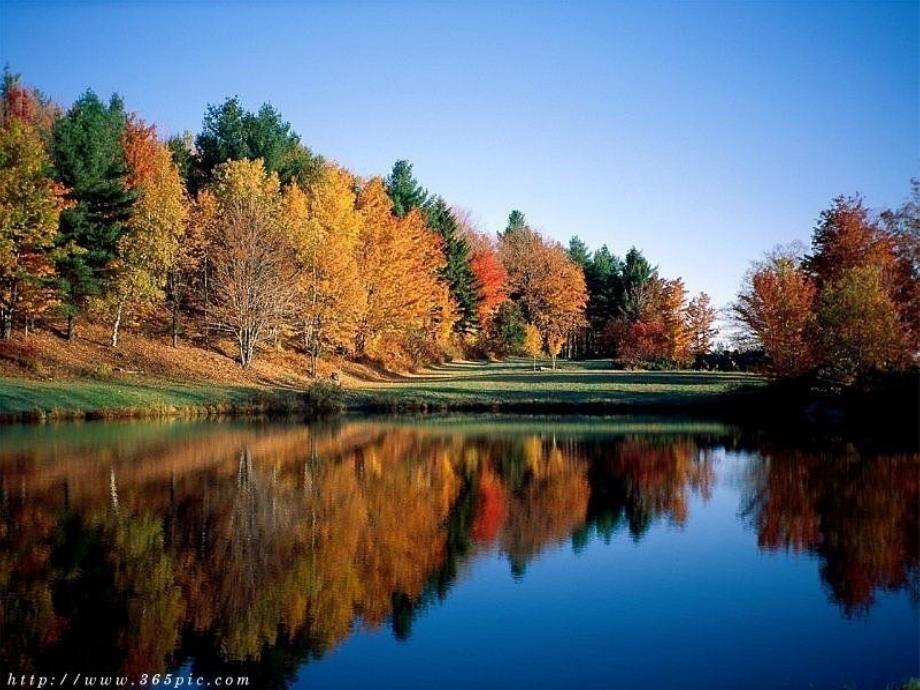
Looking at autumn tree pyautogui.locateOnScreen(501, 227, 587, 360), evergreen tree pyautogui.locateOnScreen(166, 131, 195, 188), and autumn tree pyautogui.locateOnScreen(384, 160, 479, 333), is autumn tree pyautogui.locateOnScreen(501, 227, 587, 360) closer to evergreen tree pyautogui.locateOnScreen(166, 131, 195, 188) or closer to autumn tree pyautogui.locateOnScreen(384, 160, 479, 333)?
autumn tree pyautogui.locateOnScreen(384, 160, 479, 333)

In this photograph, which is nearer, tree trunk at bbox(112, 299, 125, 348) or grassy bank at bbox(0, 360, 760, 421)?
grassy bank at bbox(0, 360, 760, 421)

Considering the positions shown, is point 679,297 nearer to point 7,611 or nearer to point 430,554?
point 430,554

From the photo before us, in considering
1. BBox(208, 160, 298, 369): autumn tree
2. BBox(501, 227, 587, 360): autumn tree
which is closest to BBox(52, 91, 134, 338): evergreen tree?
BBox(208, 160, 298, 369): autumn tree

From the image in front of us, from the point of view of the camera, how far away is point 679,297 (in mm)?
61562

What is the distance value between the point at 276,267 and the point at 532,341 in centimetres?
3612

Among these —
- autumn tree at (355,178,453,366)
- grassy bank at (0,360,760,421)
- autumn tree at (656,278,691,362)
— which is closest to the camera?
grassy bank at (0,360,760,421)

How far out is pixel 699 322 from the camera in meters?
62.2

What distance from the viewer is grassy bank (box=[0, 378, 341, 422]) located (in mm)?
32062

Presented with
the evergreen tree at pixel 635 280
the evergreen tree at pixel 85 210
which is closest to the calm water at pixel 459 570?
the evergreen tree at pixel 85 210

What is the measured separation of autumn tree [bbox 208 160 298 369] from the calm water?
848 inches

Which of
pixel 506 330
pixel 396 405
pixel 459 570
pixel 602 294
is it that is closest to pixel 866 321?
pixel 396 405

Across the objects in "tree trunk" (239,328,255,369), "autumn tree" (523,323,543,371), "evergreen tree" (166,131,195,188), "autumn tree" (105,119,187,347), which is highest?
"evergreen tree" (166,131,195,188)

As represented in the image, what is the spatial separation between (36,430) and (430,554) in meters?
19.8

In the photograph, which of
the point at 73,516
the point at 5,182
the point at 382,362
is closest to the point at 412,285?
the point at 382,362
